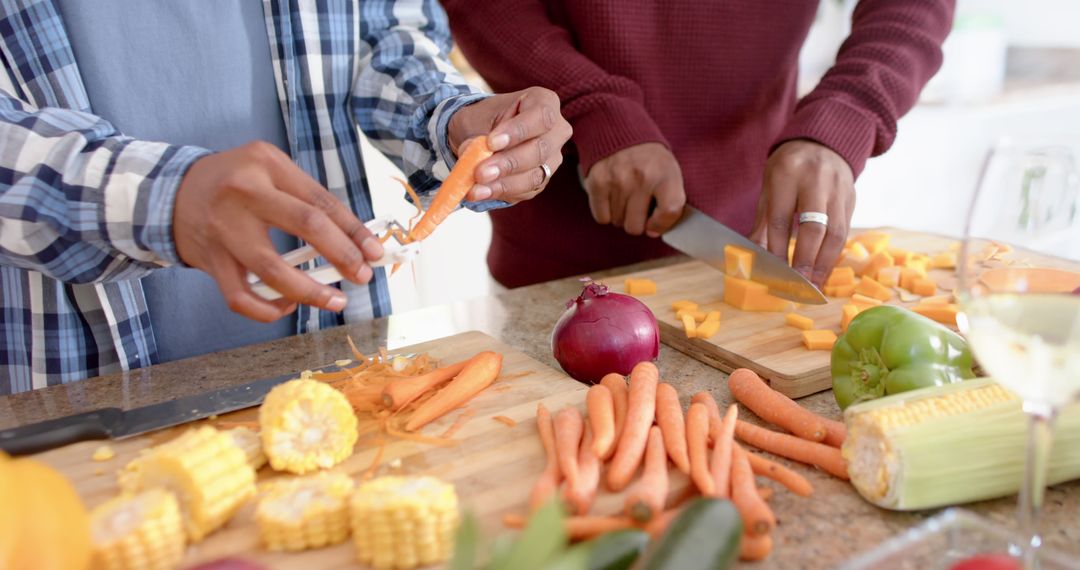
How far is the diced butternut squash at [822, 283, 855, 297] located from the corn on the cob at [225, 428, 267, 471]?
1.33 meters

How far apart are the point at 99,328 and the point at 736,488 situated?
1.37m

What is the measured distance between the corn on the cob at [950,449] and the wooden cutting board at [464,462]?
36 cm

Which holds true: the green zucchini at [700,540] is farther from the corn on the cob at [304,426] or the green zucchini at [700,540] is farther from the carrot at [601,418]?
the corn on the cob at [304,426]

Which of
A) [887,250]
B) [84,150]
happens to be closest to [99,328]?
[84,150]

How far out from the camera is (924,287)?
195cm

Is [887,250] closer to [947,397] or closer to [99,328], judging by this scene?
[947,397]

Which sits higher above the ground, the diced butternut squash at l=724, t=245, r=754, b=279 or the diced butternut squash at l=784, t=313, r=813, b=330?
the diced butternut squash at l=724, t=245, r=754, b=279

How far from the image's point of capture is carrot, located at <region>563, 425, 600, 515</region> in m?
1.11

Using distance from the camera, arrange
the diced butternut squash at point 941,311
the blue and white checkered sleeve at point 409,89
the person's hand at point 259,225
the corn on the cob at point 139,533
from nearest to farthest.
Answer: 1. the corn on the cob at point 139,533
2. the person's hand at point 259,225
3. the diced butternut squash at point 941,311
4. the blue and white checkered sleeve at point 409,89

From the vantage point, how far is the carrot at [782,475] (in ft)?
3.85

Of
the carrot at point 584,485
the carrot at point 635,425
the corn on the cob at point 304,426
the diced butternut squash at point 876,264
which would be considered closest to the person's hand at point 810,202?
the diced butternut squash at point 876,264

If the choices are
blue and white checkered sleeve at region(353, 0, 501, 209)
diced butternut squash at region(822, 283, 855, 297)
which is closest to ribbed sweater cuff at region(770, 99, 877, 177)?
diced butternut squash at region(822, 283, 855, 297)

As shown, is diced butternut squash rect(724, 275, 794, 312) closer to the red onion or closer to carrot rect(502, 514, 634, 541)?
the red onion

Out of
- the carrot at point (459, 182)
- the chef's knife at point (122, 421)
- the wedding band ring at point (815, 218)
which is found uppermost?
the carrot at point (459, 182)
